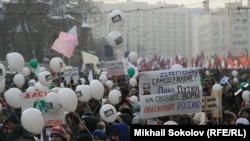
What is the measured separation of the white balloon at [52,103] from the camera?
7410 mm

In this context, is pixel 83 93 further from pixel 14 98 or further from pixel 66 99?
pixel 66 99

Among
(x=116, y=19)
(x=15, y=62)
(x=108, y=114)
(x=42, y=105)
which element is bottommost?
(x=108, y=114)

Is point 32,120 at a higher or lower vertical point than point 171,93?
lower

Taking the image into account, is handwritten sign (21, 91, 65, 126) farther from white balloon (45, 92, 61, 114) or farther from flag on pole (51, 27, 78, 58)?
flag on pole (51, 27, 78, 58)

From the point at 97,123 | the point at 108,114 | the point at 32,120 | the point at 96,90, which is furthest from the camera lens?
the point at 96,90

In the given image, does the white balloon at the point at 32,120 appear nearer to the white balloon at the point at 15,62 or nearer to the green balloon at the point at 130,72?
the white balloon at the point at 15,62

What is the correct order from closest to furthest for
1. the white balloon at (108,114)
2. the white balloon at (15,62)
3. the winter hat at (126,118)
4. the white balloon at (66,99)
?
the white balloon at (66,99) → the white balloon at (108,114) → the winter hat at (126,118) → the white balloon at (15,62)

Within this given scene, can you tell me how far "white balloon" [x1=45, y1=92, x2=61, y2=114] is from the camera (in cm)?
741

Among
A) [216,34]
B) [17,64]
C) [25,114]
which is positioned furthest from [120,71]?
[216,34]

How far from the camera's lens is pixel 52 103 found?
24.4 ft

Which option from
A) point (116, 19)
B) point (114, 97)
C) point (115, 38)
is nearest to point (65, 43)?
point (116, 19)

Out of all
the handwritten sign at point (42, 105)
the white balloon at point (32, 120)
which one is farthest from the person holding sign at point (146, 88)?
the white balloon at point (32, 120)

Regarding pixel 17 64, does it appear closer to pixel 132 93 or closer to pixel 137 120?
pixel 132 93

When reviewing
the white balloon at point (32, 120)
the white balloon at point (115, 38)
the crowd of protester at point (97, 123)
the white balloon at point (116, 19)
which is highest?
the white balloon at point (116, 19)
